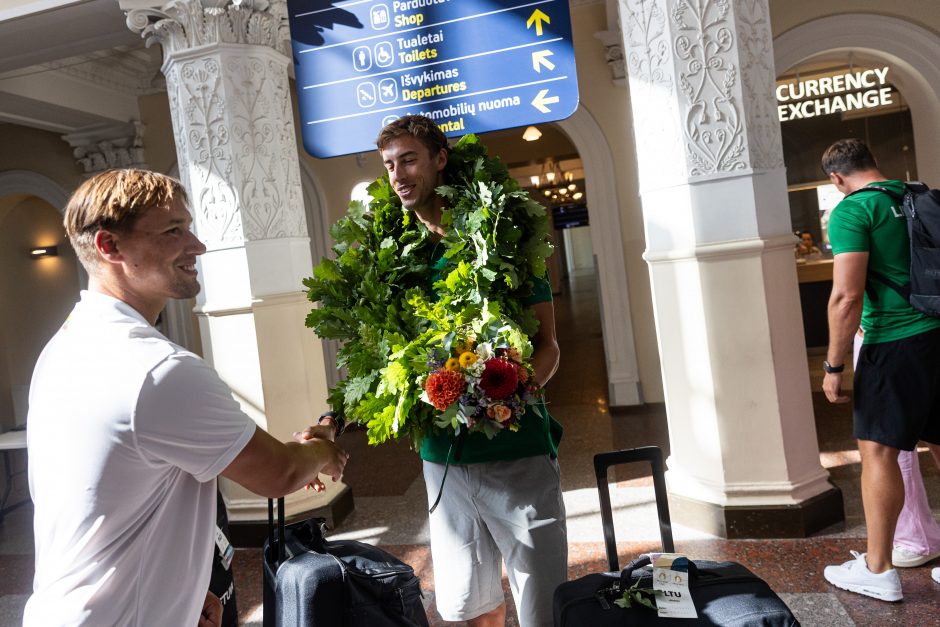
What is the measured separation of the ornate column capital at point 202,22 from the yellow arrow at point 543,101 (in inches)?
85.4

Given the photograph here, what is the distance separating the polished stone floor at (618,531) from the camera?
3299 millimetres

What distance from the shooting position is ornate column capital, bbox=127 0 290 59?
4777 millimetres

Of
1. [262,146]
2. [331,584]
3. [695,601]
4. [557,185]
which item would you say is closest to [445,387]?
[331,584]

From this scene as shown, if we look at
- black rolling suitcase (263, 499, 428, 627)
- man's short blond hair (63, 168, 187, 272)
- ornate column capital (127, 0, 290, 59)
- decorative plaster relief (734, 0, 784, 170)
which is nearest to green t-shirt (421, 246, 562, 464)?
black rolling suitcase (263, 499, 428, 627)

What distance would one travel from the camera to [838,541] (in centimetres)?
390

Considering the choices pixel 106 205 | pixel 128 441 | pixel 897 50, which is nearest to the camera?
pixel 128 441

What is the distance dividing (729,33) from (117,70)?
24.1 feet

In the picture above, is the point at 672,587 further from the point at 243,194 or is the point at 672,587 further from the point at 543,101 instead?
the point at 243,194

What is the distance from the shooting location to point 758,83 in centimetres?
404

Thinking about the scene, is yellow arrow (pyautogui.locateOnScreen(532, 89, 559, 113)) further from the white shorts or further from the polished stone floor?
the polished stone floor

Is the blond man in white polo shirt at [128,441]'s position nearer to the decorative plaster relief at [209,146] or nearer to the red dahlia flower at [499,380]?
the red dahlia flower at [499,380]

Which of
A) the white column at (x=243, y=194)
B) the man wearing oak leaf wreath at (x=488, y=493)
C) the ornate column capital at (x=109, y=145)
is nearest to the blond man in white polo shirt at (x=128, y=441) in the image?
the man wearing oak leaf wreath at (x=488, y=493)

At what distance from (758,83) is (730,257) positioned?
947 mm

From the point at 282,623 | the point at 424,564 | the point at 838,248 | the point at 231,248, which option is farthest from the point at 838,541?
the point at 231,248
